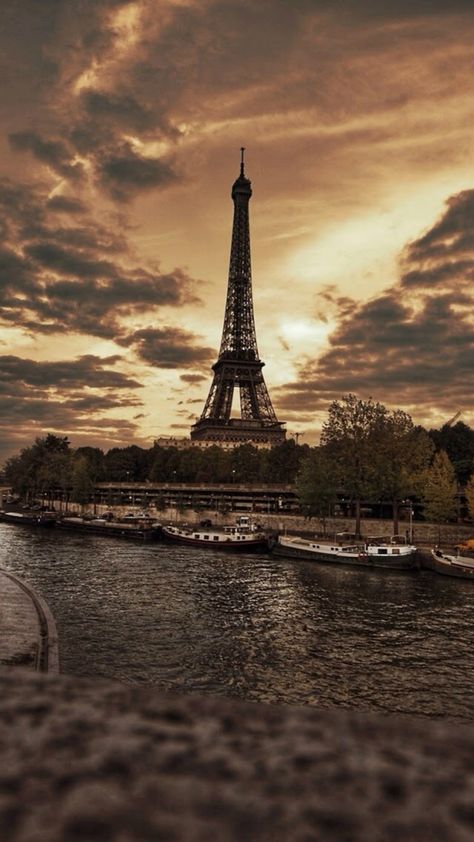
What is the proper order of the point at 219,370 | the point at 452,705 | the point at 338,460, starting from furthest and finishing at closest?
the point at 219,370
the point at 338,460
the point at 452,705

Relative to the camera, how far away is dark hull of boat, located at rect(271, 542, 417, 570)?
59.0 metres

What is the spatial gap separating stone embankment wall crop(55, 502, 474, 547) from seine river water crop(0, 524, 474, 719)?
2018 centimetres

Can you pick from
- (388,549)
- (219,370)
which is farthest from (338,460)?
(219,370)

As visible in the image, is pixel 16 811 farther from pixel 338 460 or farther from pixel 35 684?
pixel 338 460

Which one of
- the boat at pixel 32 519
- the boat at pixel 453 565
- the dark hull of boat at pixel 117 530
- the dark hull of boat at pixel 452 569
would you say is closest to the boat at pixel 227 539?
the dark hull of boat at pixel 117 530

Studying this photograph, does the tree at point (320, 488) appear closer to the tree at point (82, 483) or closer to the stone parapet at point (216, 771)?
the tree at point (82, 483)

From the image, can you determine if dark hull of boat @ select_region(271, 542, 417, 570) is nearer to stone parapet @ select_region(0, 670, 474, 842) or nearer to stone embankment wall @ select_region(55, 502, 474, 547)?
stone embankment wall @ select_region(55, 502, 474, 547)

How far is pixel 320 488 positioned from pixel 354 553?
2262cm

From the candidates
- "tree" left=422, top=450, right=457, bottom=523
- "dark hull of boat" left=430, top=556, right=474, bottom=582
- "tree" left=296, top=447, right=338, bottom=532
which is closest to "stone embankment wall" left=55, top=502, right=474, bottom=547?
"tree" left=422, top=450, right=457, bottom=523

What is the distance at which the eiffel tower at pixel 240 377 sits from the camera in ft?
608

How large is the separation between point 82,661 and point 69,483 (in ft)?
418

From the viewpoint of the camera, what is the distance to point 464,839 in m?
0.99

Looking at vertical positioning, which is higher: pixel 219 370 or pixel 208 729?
pixel 219 370

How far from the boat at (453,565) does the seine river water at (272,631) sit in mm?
1034
